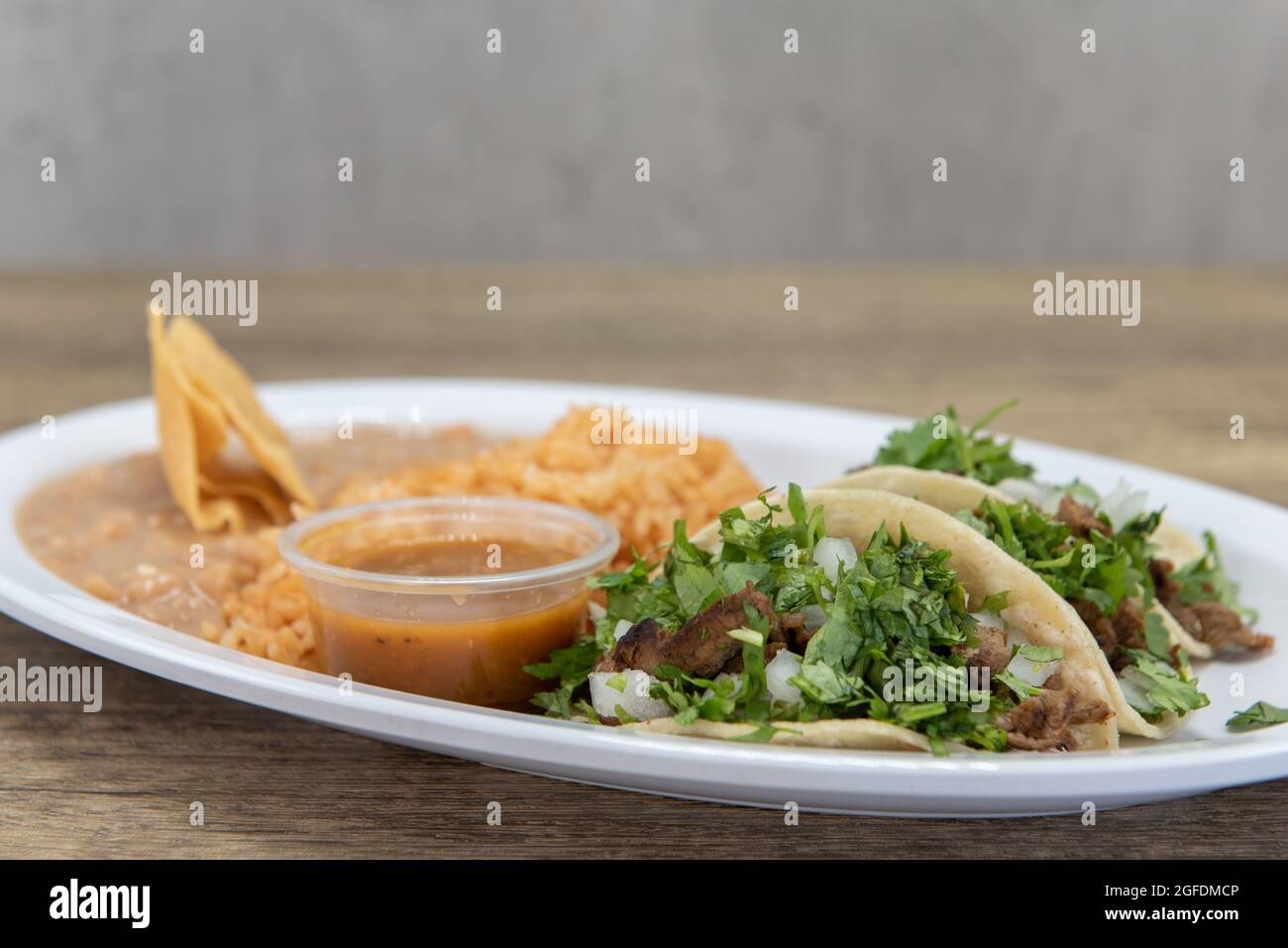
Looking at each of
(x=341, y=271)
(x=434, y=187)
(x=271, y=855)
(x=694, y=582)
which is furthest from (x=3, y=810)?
(x=434, y=187)

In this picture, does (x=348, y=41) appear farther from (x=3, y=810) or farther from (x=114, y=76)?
(x=3, y=810)

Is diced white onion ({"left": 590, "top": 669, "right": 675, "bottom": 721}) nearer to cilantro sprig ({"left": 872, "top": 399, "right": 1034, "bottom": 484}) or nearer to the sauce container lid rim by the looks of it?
the sauce container lid rim

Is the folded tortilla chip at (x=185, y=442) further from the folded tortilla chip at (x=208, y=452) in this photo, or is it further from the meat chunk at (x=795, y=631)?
the meat chunk at (x=795, y=631)

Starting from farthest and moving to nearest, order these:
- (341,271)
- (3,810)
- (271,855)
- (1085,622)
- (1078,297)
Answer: (341,271) < (1078,297) < (1085,622) < (3,810) < (271,855)

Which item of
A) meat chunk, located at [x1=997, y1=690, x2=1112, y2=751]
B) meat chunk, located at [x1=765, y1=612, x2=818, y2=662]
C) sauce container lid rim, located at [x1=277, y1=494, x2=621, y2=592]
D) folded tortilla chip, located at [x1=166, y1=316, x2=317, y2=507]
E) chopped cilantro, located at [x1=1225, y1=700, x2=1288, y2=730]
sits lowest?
chopped cilantro, located at [x1=1225, y1=700, x2=1288, y2=730]

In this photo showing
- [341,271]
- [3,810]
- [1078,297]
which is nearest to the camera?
[3,810]

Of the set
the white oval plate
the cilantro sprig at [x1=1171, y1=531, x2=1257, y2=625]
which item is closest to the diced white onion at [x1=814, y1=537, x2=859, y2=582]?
the white oval plate

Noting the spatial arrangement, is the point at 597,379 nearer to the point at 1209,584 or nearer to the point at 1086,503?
the point at 1086,503
